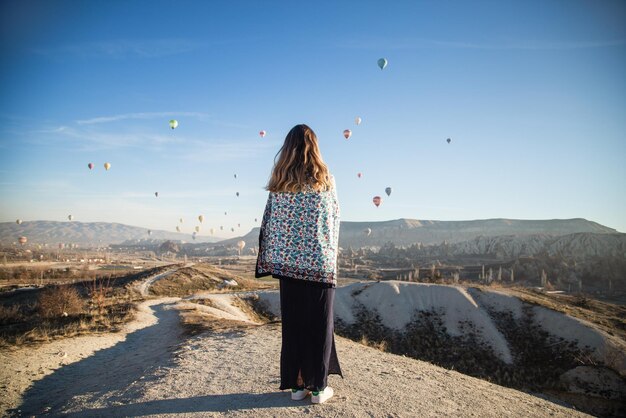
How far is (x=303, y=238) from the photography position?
14.1ft

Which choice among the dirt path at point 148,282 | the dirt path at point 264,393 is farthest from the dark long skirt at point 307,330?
the dirt path at point 148,282

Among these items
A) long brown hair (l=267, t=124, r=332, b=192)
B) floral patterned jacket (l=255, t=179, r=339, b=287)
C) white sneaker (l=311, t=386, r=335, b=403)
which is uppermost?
long brown hair (l=267, t=124, r=332, b=192)

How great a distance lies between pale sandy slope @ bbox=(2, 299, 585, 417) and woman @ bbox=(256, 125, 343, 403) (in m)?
0.51

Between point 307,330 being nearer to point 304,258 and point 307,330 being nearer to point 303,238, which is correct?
point 304,258

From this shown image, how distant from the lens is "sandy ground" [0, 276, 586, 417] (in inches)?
173

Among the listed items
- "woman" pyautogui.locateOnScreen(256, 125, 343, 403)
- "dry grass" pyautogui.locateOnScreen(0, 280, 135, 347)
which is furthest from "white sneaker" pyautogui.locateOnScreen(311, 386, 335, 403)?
"dry grass" pyautogui.locateOnScreen(0, 280, 135, 347)

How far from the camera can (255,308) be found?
2619 centimetres

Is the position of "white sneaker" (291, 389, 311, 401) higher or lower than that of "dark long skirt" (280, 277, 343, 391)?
lower

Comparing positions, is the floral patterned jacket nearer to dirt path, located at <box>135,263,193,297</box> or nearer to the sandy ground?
the sandy ground

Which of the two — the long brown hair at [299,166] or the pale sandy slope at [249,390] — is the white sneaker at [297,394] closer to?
the pale sandy slope at [249,390]

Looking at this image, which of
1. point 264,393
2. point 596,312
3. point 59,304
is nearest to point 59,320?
point 59,304

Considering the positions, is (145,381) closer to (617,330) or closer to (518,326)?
(518,326)

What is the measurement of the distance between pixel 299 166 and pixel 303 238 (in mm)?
864

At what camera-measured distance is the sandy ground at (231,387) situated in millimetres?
4406
